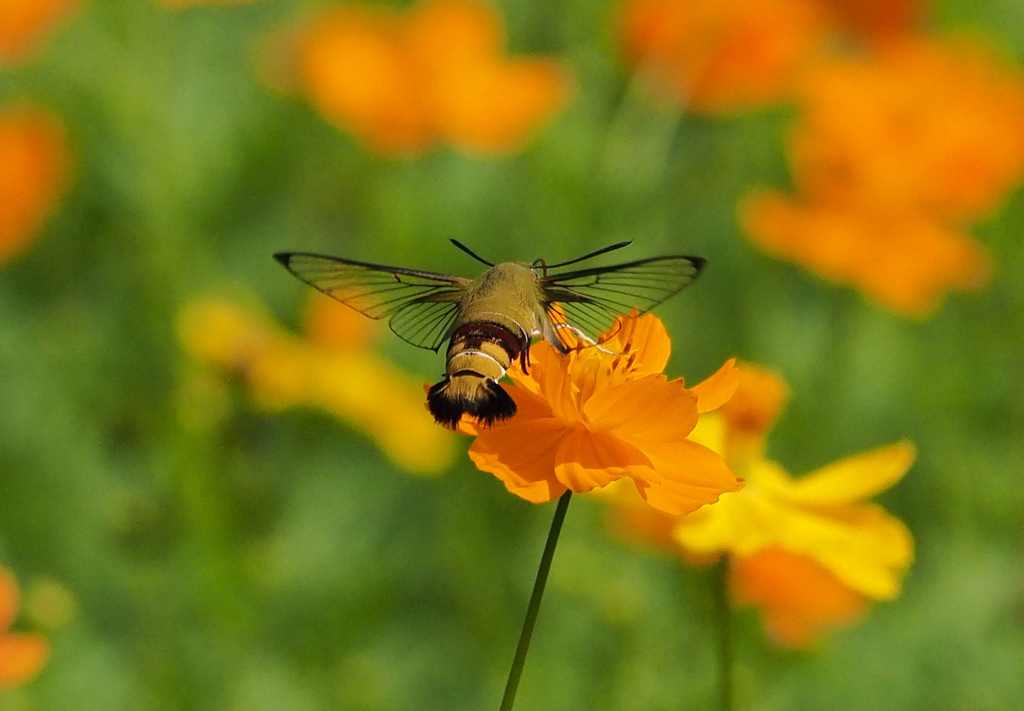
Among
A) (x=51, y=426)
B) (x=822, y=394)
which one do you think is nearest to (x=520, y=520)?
(x=822, y=394)

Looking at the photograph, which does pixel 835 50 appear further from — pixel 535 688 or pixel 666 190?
pixel 535 688

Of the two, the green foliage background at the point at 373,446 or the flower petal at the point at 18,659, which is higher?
the green foliage background at the point at 373,446

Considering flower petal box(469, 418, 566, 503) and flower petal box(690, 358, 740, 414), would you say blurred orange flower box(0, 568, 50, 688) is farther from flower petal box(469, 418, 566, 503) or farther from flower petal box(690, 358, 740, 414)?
flower petal box(690, 358, 740, 414)

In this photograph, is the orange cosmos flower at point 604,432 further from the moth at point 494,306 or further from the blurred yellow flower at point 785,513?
the blurred yellow flower at point 785,513

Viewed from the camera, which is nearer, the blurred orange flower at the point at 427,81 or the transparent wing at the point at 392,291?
the transparent wing at the point at 392,291

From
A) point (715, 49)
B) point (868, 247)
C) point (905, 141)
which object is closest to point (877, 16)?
point (715, 49)

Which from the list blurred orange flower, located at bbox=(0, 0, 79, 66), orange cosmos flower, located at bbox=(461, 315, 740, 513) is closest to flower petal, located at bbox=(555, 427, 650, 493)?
orange cosmos flower, located at bbox=(461, 315, 740, 513)

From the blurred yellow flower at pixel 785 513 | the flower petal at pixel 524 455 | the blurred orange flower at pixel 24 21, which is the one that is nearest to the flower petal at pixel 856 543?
the blurred yellow flower at pixel 785 513
